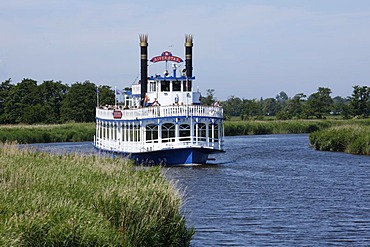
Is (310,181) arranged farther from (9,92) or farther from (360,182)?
(9,92)

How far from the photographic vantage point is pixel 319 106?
355ft

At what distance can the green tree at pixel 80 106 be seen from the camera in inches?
3622

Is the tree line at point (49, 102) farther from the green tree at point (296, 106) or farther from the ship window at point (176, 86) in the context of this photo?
the ship window at point (176, 86)

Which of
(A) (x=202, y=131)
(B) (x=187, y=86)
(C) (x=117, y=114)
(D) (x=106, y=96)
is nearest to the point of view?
(A) (x=202, y=131)

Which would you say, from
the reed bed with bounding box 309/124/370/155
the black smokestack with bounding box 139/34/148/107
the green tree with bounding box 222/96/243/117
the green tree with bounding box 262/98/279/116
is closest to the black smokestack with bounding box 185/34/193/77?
the black smokestack with bounding box 139/34/148/107

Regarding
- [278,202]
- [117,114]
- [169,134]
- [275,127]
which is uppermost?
[117,114]

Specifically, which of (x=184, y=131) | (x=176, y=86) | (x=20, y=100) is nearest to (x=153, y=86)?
(x=176, y=86)

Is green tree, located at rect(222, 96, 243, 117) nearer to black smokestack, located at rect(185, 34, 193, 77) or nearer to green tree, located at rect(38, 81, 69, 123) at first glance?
green tree, located at rect(38, 81, 69, 123)

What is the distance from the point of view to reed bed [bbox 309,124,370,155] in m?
49.6

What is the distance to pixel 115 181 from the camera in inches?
730

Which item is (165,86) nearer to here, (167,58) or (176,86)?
(176,86)

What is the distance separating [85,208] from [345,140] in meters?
39.4

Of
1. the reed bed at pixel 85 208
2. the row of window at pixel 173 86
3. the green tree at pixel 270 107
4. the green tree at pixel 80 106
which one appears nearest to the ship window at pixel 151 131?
the row of window at pixel 173 86

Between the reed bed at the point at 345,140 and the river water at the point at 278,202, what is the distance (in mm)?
4601
